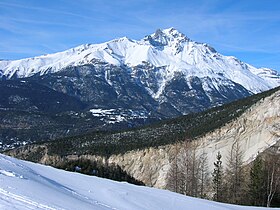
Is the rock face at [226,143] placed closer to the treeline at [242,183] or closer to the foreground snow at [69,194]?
the treeline at [242,183]

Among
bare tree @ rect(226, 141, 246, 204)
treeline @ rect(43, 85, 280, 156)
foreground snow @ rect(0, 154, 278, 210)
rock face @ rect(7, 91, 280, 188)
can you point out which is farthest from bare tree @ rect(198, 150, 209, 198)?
foreground snow @ rect(0, 154, 278, 210)

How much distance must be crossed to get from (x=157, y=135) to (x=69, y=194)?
323 ft

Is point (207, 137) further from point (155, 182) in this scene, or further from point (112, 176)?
point (112, 176)

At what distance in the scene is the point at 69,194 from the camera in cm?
1883

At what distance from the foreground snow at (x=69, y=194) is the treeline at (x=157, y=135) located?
72.5 m

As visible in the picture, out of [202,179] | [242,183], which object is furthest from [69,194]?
[202,179]

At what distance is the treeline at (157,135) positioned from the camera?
101125mm

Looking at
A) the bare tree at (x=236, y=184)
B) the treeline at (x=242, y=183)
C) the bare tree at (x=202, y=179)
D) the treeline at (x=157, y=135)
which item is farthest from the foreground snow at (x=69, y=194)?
the treeline at (x=157, y=135)

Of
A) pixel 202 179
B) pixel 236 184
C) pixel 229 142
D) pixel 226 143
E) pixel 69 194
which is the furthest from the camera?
pixel 226 143

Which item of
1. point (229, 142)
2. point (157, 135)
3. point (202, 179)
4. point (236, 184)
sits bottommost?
point (236, 184)

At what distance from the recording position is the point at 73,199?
57.8ft

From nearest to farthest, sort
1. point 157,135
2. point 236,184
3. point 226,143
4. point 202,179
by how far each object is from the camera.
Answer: point 236,184, point 202,179, point 226,143, point 157,135

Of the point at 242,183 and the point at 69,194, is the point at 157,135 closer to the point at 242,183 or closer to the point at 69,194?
the point at 242,183

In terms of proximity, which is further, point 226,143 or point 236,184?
point 226,143
